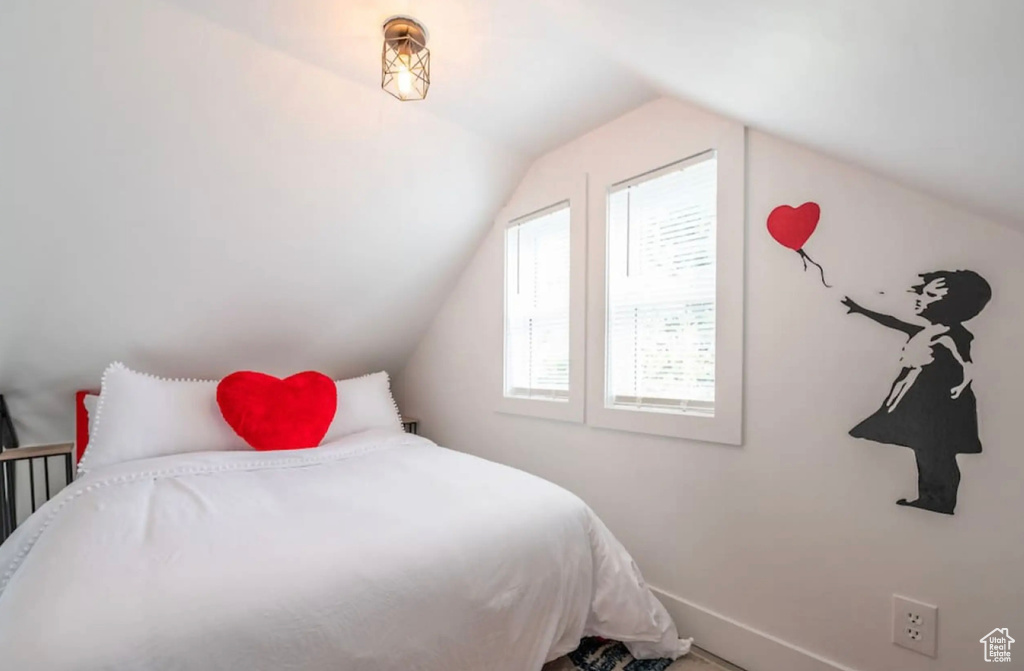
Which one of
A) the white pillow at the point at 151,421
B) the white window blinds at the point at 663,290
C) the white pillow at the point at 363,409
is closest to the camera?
the white window blinds at the point at 663,290

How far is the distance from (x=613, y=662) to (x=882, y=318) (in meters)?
1.39

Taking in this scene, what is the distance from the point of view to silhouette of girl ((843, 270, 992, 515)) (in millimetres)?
1175

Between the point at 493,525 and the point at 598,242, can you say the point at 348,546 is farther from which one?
the point at 598,242

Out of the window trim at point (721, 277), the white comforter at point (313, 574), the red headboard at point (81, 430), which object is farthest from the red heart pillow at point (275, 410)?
the window trim at point (721, 277)

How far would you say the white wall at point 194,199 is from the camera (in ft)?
4.80

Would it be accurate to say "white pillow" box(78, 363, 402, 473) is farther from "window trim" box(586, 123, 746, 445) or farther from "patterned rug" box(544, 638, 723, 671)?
"window trim" box(586, 123, 746, 445)

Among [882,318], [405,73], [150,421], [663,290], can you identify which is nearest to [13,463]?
[150,421]

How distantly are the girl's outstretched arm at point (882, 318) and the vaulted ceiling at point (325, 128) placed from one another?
32 cm

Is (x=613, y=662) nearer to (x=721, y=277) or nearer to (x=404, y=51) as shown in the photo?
(x=721, y=277)

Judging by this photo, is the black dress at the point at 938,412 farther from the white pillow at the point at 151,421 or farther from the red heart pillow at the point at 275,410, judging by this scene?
the white pillow at the point at 151,421

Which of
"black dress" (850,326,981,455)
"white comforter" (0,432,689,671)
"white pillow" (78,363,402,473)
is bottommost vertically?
"white comforter" (0,432,689,671)

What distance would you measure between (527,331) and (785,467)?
4.44 ft

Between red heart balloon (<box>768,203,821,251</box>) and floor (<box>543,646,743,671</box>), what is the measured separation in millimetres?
1437

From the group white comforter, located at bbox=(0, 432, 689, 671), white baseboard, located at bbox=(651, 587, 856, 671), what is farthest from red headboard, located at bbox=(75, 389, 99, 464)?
white baseboard, located at bbox=(651, 587, 856, 671)
